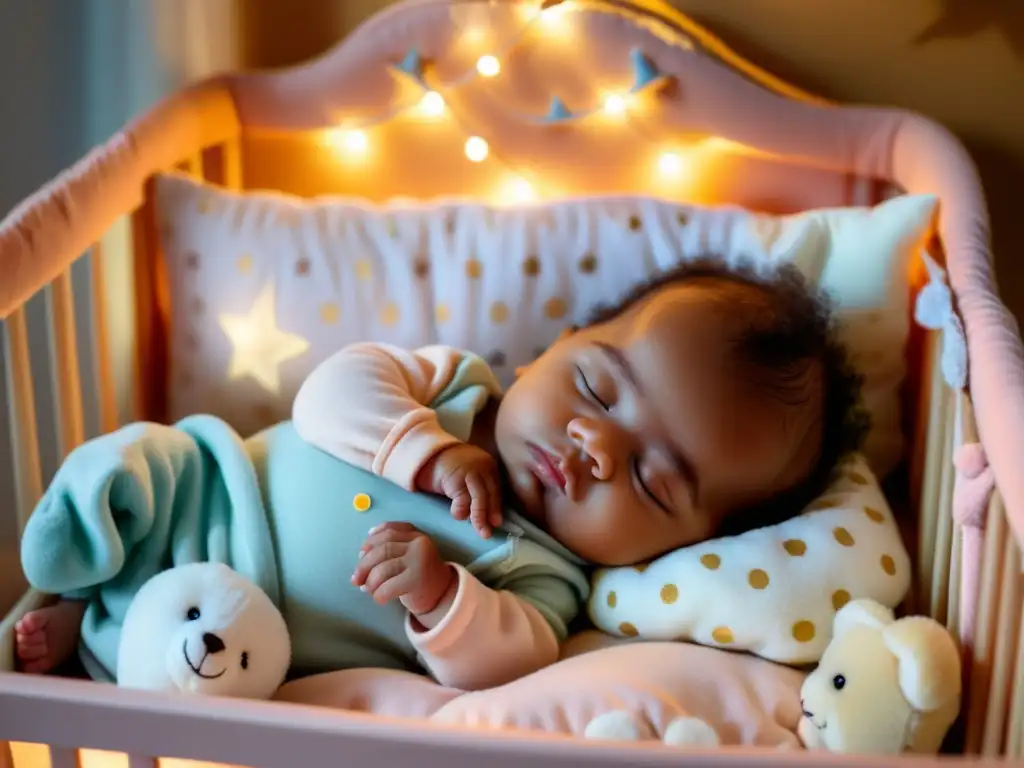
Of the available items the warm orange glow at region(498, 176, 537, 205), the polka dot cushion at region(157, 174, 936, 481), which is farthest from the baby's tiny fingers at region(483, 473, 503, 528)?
the warm orange glow at region(498, 176, 537, 205)

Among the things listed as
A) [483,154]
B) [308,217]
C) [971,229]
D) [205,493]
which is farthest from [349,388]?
[971,229]

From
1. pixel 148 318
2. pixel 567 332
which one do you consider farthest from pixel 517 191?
pixel 148 318

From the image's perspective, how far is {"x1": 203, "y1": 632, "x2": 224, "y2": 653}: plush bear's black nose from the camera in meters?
0.76

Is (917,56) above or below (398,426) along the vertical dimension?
above

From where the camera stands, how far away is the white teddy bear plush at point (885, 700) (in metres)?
0.74

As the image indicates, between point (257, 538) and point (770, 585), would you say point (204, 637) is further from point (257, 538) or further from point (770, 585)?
point (770, 585)

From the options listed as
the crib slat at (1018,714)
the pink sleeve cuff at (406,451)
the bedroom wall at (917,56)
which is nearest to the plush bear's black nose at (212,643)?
the pink sleeve cuff at (406,451)

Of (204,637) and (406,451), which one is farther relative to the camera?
(406,451)

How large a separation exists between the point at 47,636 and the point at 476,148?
736 mm

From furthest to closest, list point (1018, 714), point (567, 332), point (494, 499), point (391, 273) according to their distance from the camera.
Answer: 1. point (391, 273)
2. point (567, 332)
3. point (494, 499)
4. point (1018, 714)

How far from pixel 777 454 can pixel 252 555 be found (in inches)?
17.8

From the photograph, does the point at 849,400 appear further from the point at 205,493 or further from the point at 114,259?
the point at 114,259

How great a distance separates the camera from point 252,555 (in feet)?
2.91

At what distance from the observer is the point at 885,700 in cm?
75
